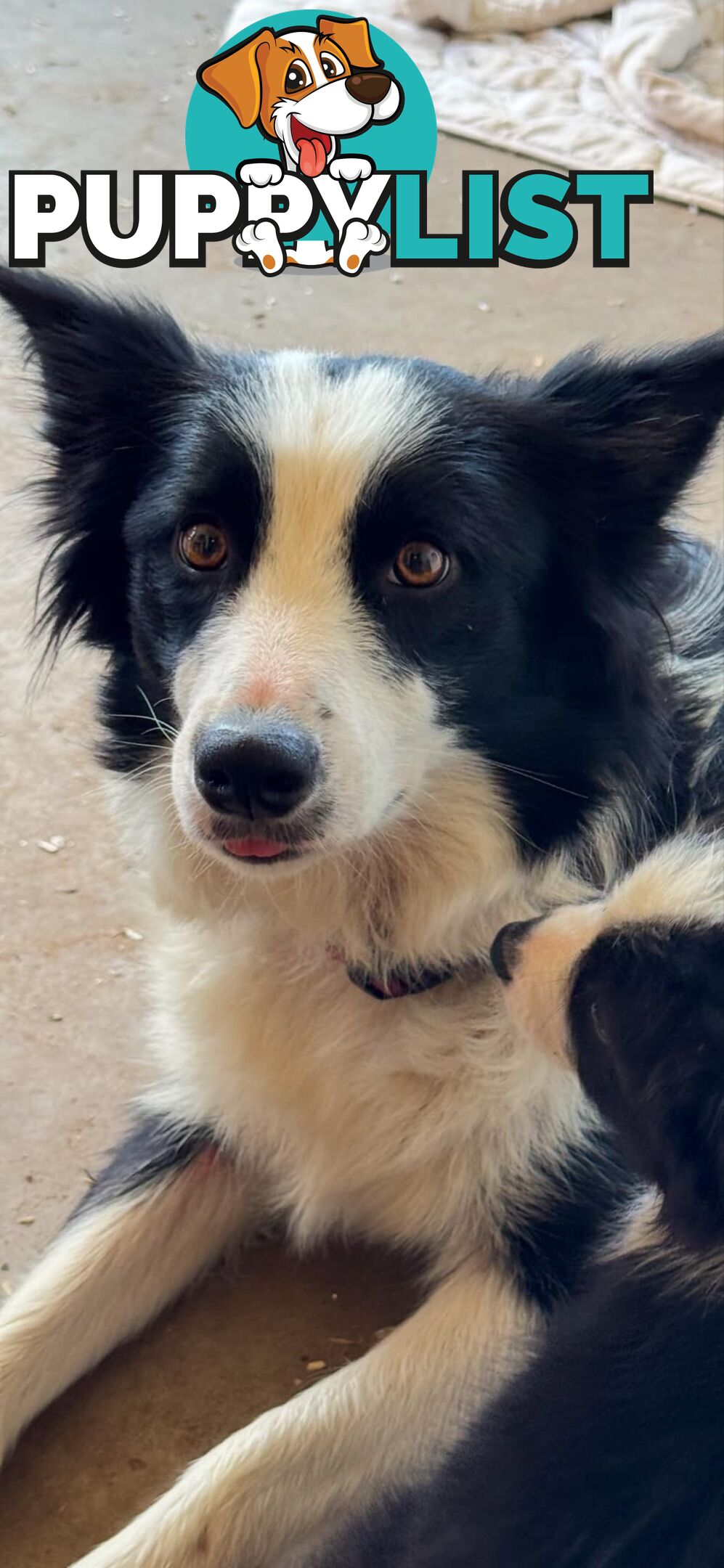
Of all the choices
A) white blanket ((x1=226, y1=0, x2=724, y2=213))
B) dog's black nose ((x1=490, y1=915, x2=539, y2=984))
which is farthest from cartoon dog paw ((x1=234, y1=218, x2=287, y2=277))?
dog's black nose ((x1=490, y1=915, x2=539, y2=984))

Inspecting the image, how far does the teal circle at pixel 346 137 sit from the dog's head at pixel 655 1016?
3.22m

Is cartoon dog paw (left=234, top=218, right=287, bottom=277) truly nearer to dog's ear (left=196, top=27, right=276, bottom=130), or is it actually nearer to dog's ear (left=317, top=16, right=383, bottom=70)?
dog's ear (left=196, top=27, right=276, bottom=130)

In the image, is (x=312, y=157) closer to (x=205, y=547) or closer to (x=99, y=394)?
(x=99, y=394)

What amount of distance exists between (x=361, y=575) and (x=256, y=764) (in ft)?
0.87

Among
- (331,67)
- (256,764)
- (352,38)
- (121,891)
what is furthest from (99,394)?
(352,38)

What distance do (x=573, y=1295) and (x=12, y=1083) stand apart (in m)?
0.90

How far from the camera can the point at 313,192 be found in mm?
4258

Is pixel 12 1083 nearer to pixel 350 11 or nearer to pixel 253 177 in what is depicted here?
pixel 253 177

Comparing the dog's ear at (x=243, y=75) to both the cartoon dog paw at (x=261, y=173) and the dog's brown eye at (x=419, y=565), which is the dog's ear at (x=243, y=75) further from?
the dog's brown eye at (x=419, y=565)

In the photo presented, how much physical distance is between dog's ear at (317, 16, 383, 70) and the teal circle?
31mm

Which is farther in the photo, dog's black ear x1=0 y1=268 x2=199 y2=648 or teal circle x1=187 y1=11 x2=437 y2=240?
teal circle x1=187 y1=11 x2=437 y2=240

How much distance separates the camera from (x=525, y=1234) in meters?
1.79

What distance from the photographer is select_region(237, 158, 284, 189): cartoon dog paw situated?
4230 millimetres

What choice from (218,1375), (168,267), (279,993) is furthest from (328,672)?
(168,267)
